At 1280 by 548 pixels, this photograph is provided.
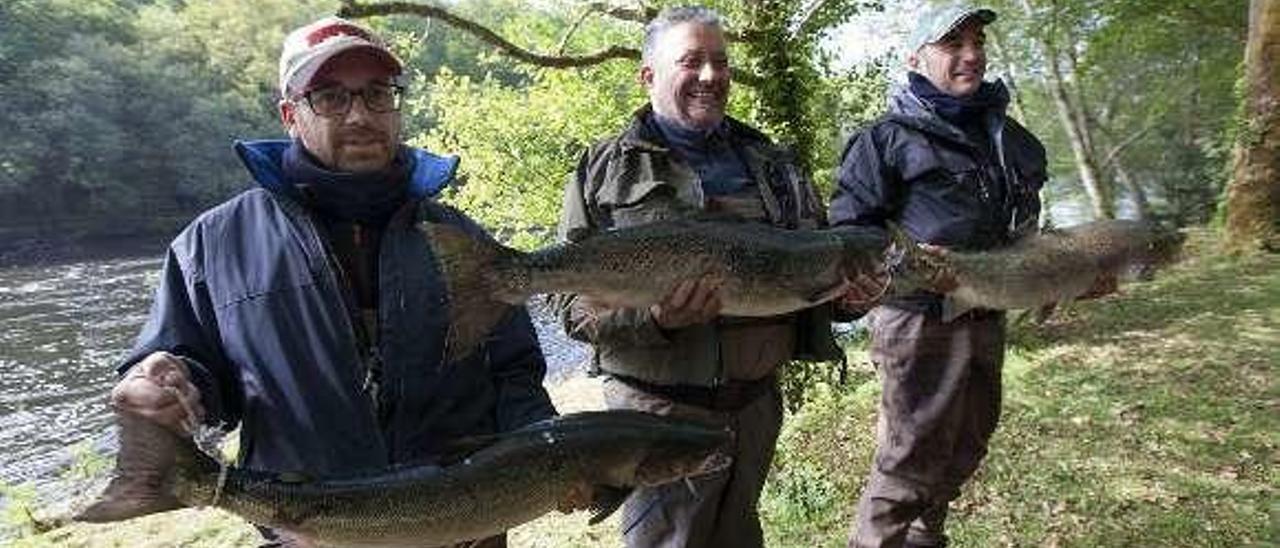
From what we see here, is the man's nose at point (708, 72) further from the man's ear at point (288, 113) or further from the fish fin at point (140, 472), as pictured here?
the fish fin at point (140, 472)

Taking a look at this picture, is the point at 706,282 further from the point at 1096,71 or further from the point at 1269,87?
the point at 1096,71

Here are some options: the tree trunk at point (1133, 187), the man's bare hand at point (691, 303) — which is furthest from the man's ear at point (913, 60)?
the tree trunk at point (1133, 187)

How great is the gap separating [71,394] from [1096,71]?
25.1m

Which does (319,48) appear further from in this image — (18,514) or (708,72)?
(18,514)

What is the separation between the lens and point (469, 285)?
9.54 ft

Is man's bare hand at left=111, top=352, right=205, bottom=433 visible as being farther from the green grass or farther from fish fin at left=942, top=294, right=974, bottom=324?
the green grass

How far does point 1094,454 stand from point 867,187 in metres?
3.56

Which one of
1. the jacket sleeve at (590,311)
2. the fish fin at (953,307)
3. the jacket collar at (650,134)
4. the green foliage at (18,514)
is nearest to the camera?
the jacket sleeve at (590,311)

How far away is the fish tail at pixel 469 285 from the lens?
9.19ft

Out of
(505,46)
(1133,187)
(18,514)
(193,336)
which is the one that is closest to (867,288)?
(193,336)

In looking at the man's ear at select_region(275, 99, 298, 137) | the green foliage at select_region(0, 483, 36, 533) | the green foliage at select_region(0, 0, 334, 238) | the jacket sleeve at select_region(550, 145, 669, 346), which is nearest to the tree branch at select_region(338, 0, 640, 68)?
the jacket sleeve at select_region(550, 145, 669, 346)

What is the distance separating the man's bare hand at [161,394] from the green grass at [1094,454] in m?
4.14

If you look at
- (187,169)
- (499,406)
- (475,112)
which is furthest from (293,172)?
(187,169)

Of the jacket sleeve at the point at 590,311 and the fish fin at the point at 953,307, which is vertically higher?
the jacket sleeve at the point at 590,311
